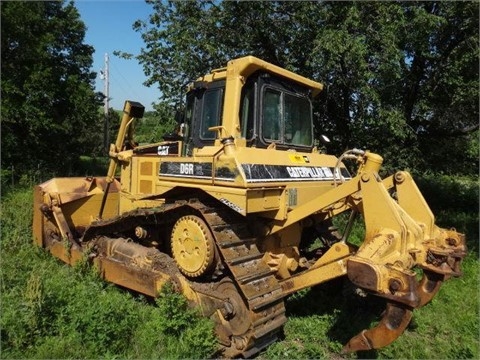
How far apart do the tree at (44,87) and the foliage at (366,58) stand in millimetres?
3948

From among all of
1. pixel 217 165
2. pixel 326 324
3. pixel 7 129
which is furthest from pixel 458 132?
pixel 7 129

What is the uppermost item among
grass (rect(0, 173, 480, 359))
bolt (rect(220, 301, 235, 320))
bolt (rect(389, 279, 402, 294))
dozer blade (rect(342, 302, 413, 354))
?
bolt (rect(389, 279, 402, 294))

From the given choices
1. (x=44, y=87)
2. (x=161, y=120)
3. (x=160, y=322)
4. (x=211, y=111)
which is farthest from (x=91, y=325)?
(x=44, y=87)

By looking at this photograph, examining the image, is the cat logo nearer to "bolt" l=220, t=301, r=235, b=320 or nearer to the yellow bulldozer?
the yellow bulldozer

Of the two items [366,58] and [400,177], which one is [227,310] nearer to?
[400,177]

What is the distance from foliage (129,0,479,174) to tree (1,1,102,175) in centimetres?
395

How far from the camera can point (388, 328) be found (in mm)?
3445

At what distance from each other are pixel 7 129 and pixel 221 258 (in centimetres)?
1190

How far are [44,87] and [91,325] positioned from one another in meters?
12.3

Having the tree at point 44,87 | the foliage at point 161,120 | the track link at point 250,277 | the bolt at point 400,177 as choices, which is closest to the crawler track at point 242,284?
the track link at point 250,277

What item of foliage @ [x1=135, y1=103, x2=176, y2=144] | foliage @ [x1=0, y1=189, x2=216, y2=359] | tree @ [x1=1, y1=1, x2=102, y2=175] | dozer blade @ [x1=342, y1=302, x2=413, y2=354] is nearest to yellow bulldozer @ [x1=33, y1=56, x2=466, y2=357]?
dozer blade @ [x1=342, y1=302, x2=413, y2=354]

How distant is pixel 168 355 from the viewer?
399 cm

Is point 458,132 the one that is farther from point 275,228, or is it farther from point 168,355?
point 168,355

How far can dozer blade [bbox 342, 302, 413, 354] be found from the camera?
11.1 ft
